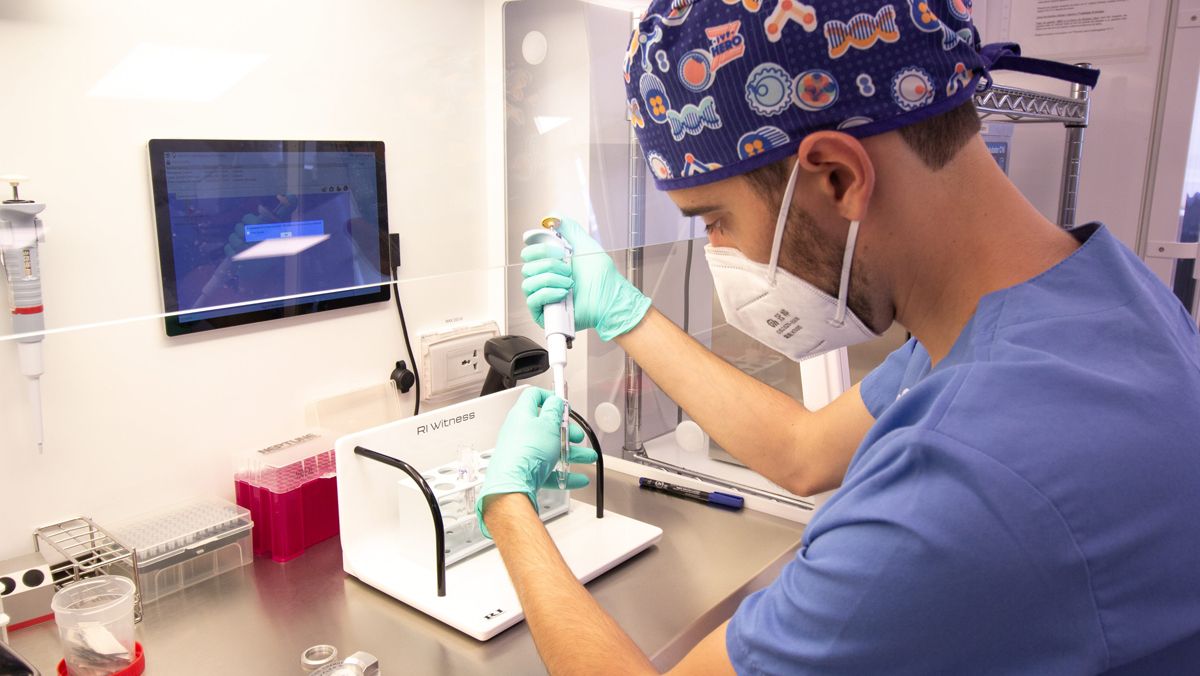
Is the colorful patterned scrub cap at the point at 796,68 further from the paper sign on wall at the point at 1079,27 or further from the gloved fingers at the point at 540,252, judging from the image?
the paper sign on wall at the point at 1079,27

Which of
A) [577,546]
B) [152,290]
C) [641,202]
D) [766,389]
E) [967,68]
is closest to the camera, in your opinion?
[967,68]

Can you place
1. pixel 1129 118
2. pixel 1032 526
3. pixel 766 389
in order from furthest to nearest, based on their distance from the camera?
1. pixel 1129 118
2. pixel 766 389
3. pixel 1032 526

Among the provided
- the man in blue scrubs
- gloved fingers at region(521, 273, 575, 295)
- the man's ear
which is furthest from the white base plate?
the man's ear

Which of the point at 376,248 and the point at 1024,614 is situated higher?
the point at 376,248

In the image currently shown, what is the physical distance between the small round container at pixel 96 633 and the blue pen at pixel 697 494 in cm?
90

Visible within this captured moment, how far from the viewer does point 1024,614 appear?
554mm

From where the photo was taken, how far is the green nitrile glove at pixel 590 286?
1.16 m

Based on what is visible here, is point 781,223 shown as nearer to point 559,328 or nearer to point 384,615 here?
point 559,328

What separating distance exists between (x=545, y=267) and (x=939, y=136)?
0.59 meters

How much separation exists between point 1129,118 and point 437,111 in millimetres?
1499

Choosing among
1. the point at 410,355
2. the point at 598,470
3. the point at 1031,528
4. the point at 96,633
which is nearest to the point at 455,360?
the point at 410,355

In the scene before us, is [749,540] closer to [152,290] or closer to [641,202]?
[641,202]

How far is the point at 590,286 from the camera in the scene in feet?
3.96

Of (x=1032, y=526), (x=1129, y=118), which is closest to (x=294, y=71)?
(x=1032, y=526)
